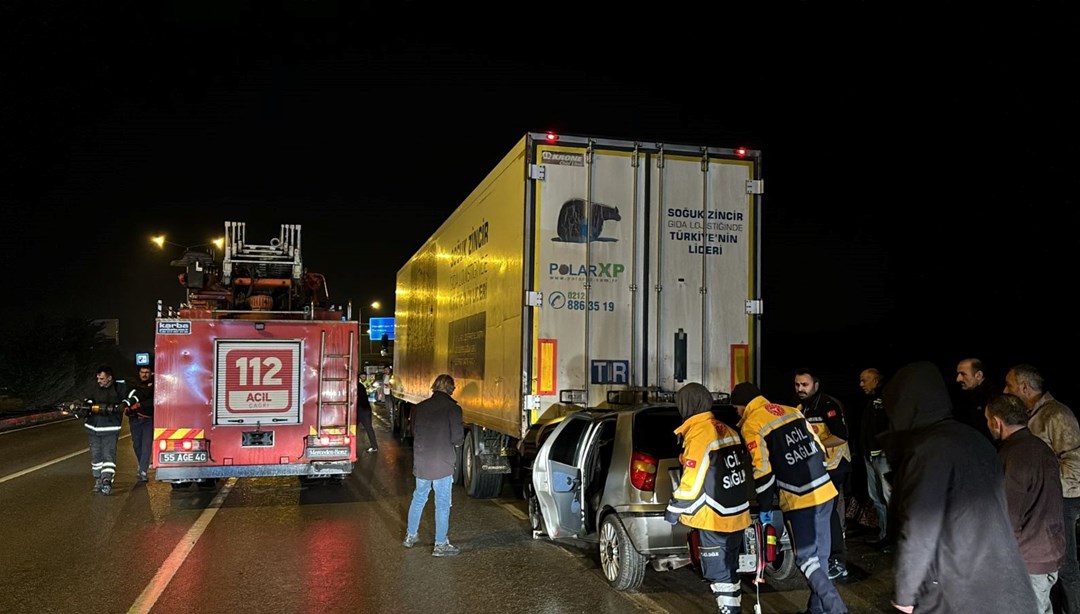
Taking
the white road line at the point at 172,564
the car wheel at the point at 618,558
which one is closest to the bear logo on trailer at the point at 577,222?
the car wheel at the point at 618,558

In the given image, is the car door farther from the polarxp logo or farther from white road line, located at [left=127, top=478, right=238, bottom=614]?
white road line, located at [left=127, top=478, right=238, bottom=614]

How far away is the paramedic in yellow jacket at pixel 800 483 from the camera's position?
496 cm

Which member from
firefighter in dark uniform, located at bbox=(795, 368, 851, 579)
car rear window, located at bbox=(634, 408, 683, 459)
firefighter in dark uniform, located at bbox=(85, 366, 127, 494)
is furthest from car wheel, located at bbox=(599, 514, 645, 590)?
firefighter in dark uniform, located at bbox=(85, 366, 127, 494)

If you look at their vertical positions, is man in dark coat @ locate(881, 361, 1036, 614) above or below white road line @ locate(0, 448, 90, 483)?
above

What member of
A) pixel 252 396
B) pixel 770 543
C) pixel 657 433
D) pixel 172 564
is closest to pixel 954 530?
pixel 770 543

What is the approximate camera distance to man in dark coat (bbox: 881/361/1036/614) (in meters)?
3.00

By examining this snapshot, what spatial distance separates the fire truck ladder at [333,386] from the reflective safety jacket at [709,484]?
601 cm

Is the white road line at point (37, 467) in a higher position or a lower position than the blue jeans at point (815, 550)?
lower

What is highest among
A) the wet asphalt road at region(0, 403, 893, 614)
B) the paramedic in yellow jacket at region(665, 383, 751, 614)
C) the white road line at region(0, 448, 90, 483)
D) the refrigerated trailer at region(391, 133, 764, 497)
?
the refrigerated trailer at region(391, 133, 764, 497)

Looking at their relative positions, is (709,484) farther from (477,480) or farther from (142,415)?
(142,415)

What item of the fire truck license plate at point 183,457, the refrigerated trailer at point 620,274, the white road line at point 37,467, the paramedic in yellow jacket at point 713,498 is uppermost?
the refrigerated trailer at point 620,274

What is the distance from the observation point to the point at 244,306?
12.5m

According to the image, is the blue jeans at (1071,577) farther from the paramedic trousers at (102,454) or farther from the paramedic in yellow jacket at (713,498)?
the paramedic trousers at (102,454)

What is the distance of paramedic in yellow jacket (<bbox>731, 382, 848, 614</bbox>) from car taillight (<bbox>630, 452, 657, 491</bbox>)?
2.81ft
